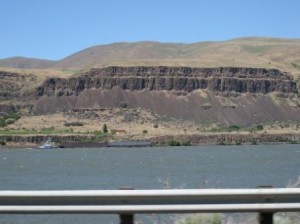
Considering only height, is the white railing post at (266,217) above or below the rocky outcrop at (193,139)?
above

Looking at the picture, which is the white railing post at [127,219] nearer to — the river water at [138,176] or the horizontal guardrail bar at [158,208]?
the horizontal guardrail bar at [158,208]

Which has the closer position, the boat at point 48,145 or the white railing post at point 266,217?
the white railing post at point 266,217

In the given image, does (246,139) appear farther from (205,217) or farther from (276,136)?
(205,217)

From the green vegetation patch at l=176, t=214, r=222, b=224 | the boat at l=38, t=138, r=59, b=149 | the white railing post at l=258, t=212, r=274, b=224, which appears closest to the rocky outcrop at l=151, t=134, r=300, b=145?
the boat at l=38, t=138, r=59, b=149

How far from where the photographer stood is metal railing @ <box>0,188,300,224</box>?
944cm

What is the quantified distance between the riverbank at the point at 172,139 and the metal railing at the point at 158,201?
17087cm

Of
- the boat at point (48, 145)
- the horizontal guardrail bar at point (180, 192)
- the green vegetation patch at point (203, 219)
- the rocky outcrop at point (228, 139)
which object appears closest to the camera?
the horizontal guardrail bar at point (180, 192)

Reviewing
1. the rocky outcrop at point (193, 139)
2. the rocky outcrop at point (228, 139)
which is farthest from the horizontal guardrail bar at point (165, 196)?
the rocky outcrop at point (228, 139)

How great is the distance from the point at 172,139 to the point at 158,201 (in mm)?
178942

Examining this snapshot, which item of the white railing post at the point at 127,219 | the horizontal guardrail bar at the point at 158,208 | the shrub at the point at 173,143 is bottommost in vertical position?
the shrub at the point at 173,143

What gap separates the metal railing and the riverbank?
171 meters

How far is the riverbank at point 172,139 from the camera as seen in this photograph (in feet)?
599

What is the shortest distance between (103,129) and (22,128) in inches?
947

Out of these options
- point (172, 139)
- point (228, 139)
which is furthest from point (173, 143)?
point (228, 139)
